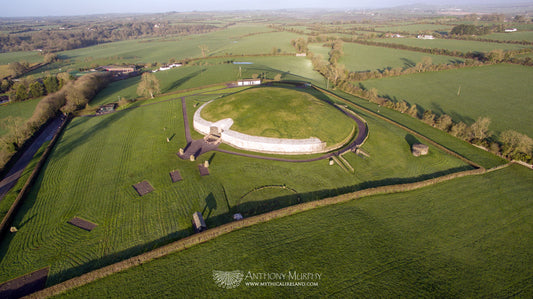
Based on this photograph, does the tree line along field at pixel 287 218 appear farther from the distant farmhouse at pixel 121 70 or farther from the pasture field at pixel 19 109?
the distant farmhouse at pixel 121 70

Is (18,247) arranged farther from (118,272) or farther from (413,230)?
(413,230)

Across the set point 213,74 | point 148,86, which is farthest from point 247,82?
point 148,86

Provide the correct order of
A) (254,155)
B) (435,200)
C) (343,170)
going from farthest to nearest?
(254,155), (343,170), (435,200)

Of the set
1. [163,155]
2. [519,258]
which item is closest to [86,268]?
[163,155]

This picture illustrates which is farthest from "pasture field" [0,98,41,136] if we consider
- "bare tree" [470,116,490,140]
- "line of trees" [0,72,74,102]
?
"bare tree" [470,116,490,140]

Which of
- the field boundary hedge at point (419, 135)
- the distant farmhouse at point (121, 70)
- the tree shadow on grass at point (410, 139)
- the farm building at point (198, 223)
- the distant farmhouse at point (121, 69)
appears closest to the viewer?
the farm building at point (198, 223)

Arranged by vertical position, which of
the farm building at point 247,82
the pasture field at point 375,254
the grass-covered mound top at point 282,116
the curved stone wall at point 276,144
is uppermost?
the farm building at point 247,82

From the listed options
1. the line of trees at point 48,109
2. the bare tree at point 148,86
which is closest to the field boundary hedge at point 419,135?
the bare tree at point 148,86

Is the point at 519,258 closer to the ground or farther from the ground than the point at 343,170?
closer to the ground

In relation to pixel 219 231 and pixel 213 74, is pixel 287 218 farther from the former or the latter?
pixel 213 74
